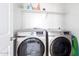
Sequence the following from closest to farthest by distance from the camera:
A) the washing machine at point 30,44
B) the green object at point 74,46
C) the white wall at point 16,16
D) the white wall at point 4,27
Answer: the white wall at point 4,27 < the white wall at point 16,16 < the washing machine at point 30,44 < the green object at point 74,46

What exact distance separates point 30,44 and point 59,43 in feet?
2.27

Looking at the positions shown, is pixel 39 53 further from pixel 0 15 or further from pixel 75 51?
pixel 0 15

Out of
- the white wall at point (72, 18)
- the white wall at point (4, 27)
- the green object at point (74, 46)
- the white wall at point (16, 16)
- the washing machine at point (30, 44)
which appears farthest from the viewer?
the white wall at point (72, 18)

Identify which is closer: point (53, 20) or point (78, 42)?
point (78, 42)

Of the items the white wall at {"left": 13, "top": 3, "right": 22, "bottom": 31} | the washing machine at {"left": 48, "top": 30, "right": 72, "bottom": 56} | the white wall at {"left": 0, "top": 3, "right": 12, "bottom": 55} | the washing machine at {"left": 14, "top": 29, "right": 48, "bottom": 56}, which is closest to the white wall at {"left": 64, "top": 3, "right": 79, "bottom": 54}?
the washing machine at {"left": 48, "top": 30, "right": 72, "bottom": 56}

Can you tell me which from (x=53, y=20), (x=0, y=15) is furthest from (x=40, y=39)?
(x=0, y=15)

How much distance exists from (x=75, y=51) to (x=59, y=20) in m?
0.96

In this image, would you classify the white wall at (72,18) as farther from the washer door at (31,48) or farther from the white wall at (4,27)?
the white wall at (4,27)

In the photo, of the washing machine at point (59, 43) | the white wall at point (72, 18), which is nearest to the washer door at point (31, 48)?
the washing machine at point (59, 43)

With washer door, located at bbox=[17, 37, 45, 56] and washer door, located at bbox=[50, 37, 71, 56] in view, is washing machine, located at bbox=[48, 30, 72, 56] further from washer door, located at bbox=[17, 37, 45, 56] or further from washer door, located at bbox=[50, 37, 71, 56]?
washer door, located at bbox=[17, 37, 45, 56]

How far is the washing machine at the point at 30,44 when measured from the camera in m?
3.28

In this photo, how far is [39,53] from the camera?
10.8 feet

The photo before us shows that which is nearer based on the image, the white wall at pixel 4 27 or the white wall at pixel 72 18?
the white wall at pixel 4 27

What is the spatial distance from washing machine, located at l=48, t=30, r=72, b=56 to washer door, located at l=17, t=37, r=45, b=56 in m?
0.22
